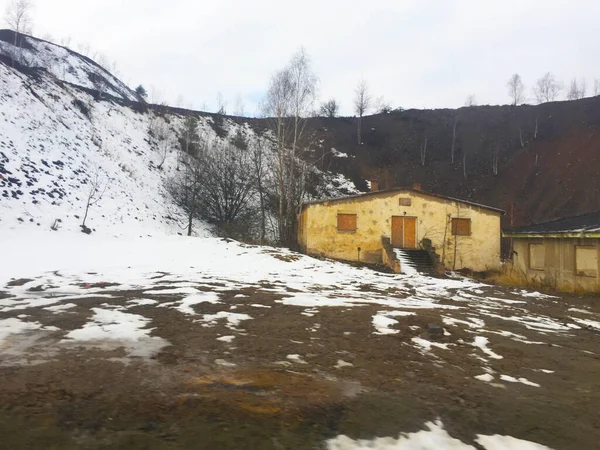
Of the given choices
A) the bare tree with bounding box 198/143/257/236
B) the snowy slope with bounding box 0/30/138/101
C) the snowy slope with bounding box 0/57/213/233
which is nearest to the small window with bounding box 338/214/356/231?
the bare tree with bounding box 198/143/257/236

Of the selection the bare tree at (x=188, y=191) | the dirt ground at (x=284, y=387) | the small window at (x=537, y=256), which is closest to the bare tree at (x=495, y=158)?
the small window at (x=537, y=256)

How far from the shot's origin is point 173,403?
356cm

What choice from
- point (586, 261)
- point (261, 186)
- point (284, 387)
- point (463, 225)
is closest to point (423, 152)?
point (261, 186)

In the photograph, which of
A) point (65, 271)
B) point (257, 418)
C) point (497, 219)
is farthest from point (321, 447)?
point (497, 219)

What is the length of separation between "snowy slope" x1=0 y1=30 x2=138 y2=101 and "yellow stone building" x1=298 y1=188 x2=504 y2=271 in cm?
3220

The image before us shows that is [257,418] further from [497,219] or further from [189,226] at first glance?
[189,226]

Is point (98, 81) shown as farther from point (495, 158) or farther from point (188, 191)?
point (495, 158)

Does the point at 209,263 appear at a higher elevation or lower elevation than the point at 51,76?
lower

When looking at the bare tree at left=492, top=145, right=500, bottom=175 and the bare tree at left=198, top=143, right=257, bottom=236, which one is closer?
the bare tree at left=198, top=143, right=257, bottom=236

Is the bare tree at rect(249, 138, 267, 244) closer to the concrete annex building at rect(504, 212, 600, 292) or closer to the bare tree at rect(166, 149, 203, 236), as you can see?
the bare tree at rect(166, 149, 203, 236)

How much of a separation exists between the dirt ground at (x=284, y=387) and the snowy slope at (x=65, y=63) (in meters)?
45.9

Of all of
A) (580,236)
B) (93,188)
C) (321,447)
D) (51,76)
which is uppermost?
(51,76)

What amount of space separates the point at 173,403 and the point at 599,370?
5.14m

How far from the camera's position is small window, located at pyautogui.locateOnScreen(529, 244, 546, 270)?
18.6 metres
